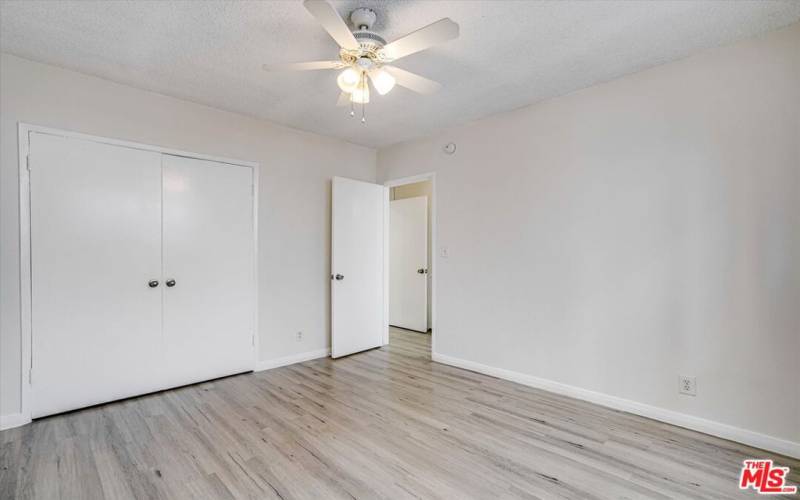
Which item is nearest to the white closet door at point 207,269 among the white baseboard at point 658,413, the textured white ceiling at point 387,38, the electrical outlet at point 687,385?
the textured white ceiling at point 387,38

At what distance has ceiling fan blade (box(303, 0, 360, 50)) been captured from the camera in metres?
1.56

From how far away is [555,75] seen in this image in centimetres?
272

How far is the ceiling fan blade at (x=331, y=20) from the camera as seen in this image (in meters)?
1.56

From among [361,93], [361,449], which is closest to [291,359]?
[361,449]

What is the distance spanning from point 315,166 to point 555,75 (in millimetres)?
2570

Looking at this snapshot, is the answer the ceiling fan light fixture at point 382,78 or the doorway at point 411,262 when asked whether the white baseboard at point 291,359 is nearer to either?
the doorway at point 411,262

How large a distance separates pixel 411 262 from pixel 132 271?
3.53 metres

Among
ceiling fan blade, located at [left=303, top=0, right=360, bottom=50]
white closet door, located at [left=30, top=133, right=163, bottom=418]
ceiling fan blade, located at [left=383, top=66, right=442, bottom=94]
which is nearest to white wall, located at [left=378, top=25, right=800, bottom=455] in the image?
ceiling fan blade, located at [left=383, top=66, right=442, bottom=94]

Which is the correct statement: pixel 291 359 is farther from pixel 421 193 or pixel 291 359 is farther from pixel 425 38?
pixel 425 38

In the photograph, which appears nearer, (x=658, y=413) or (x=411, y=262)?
(x=658, y=413)

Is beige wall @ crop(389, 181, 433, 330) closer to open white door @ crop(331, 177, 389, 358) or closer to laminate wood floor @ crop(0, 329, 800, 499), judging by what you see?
open white door @ crop(331, 177, 389, 358)

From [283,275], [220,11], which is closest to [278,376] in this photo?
[283,275]

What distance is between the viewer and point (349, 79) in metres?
2.23

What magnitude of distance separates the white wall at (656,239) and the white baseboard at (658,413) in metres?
0.01
